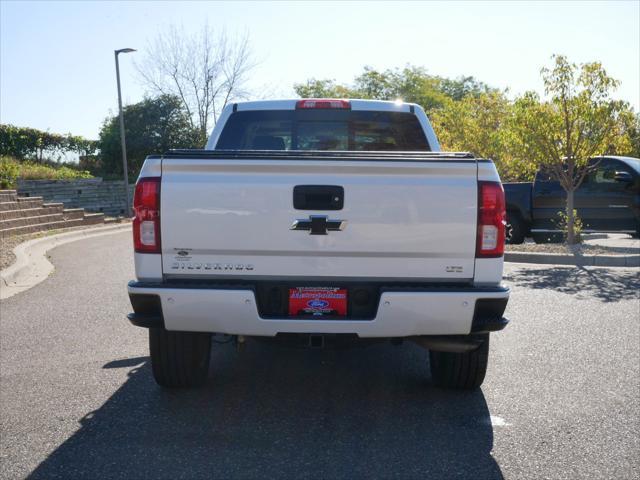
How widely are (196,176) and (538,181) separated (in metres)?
12.3

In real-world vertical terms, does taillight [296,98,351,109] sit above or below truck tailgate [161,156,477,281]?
Result: above

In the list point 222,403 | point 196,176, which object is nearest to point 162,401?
point 222,403

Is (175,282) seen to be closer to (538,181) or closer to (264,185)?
(264,185)

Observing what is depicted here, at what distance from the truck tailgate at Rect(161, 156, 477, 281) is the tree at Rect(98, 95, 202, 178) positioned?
2897 centimetres

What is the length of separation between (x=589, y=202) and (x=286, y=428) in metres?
12.1

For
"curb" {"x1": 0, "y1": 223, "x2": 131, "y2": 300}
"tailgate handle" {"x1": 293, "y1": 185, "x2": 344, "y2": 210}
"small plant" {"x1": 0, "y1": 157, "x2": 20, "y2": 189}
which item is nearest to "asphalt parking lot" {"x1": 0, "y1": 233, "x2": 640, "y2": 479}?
"tailgate handle" {"x1": 293, "y1": 185, "x2": 344, "y2": 210}

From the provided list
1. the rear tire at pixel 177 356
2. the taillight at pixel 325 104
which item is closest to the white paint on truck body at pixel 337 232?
the rear tire at pixel 177 356

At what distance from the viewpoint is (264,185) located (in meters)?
3.87

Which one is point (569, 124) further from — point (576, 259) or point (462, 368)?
point (462, 368)

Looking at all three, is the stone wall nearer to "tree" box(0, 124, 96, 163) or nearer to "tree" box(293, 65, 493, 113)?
"tree" box(0, 124, 96, 163)

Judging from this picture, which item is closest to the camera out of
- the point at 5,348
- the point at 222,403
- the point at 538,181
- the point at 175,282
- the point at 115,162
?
the point at 175,282

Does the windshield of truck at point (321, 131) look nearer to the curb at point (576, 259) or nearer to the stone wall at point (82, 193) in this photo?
the curb at point (576, 259)

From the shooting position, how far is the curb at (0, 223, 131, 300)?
966cm

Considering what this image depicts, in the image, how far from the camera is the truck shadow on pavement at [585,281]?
8922 mm
